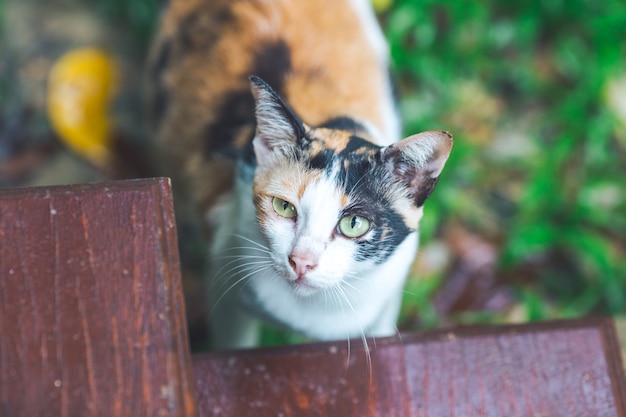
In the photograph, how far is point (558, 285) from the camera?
2479 mm

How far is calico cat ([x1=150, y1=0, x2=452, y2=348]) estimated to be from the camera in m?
1.28

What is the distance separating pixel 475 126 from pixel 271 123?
156cm

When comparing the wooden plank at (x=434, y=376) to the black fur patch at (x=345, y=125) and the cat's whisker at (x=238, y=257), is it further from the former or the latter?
the black fur patch at (x=345, y=125)

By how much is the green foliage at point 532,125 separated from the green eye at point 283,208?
3.88ft

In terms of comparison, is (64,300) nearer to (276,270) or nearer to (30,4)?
(276,270)

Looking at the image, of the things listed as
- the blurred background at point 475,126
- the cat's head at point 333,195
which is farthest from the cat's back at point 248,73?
the blurred background at point 475,126

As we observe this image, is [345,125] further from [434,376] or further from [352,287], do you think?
[434,376]

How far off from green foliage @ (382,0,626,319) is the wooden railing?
102cm

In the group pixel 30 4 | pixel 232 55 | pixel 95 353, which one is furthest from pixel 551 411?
pixel 30 4

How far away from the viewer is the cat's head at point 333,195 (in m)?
1.25

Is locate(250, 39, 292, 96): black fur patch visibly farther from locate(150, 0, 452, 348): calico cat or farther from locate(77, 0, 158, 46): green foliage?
locate(77, 0, 158, 46): green foliage

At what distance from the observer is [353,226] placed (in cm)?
129

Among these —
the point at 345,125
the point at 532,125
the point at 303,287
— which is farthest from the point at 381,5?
the point at 303,287

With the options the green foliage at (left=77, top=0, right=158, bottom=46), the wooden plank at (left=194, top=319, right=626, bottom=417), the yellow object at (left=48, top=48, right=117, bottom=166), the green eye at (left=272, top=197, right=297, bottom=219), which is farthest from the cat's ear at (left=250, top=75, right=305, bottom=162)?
the green foliage at (left=77, top=0, right=158, bottom=46)
